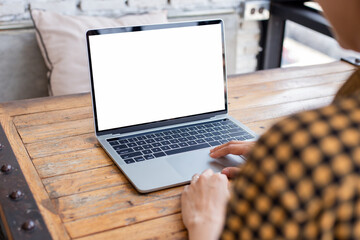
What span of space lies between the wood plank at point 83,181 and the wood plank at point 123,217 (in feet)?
0.33

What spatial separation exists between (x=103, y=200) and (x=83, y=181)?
0.09m

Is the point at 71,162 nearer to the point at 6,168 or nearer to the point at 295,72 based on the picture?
the point at 6,168

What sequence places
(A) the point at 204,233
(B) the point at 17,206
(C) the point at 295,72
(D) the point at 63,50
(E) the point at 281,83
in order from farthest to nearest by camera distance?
(D) the point at 63,50 → (C) the point at 295,72 → (E) the point at 281,83 → (B) the point at 17,206 → (A) the point at 204,233

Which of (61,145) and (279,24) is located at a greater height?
(61,145)

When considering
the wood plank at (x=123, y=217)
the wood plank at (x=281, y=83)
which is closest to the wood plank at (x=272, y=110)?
the wood plank at (x=281, y=83)

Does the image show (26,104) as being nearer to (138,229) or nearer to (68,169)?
(68,169)

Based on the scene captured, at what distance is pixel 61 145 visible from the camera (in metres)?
1.09

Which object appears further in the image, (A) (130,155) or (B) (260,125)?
(B) (260,125)

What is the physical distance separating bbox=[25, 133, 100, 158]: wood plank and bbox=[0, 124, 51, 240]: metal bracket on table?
0.06 meters

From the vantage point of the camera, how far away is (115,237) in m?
0.77

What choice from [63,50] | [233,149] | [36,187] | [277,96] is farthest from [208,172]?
[63,50]

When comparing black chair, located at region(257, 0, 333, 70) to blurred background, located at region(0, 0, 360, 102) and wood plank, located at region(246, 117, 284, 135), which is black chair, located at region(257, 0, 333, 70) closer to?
blurred background, located at region(0, 0, 360, 102)

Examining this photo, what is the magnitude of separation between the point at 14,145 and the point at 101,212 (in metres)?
0.38

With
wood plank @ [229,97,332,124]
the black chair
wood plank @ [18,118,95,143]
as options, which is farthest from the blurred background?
wood plank @ [18,118,95,143]
